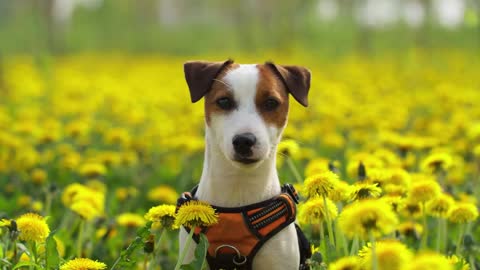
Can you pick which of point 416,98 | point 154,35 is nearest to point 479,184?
point 416,98

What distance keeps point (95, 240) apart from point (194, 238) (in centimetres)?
151

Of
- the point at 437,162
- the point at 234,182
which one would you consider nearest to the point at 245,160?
the point at 234,182

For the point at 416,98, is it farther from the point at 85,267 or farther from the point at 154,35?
the point at 154,35

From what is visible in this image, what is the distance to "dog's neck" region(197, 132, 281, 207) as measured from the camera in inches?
116

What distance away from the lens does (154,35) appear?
98.5ft

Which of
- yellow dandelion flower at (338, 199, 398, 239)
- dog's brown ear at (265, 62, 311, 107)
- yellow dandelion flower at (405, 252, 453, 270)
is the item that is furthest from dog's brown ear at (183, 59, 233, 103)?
yellow dandelion flower at (405, 252, 453, 270)

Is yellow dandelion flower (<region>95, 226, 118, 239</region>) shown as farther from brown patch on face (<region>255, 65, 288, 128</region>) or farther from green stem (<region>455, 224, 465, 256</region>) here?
green stem (<region>455, 224, 465, 256</region>)

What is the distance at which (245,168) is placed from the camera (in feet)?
9.44

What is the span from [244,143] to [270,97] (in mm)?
268

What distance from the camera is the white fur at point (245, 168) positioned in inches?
110

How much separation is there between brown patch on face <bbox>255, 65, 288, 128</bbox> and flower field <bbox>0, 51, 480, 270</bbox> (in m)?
0.27

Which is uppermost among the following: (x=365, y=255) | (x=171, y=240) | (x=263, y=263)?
(x=365, y=255)

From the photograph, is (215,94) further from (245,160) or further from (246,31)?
(246,31)

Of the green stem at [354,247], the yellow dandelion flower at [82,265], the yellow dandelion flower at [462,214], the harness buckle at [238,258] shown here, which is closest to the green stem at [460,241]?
the yellow dandelion flower at [462,214]
